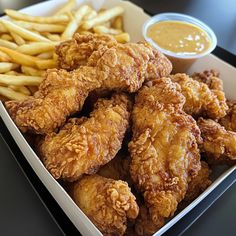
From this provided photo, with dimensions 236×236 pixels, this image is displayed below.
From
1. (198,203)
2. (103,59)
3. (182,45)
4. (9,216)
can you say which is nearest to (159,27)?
(182,45)

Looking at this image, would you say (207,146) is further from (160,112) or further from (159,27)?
(159,27)

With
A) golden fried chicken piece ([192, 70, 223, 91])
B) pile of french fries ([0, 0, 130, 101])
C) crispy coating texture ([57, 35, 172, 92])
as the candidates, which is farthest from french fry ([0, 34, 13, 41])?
Result: golden fried chicken piece ([192, 70, 223, 91])

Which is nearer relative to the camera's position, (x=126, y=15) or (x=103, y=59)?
A: (x=103, y=59)

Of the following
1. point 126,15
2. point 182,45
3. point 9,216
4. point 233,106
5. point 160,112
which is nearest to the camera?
point 9,216

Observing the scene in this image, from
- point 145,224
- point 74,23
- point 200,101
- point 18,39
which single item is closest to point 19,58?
point 18,39

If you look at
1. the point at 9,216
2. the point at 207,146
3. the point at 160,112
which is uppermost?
the point at 160,112

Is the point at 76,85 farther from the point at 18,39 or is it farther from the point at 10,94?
the point at 18,39

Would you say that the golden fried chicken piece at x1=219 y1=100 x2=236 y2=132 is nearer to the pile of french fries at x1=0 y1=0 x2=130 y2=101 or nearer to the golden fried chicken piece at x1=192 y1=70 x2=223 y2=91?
the golden fried chicken piece at x1=192 y1=70 x2=223 y2=91
